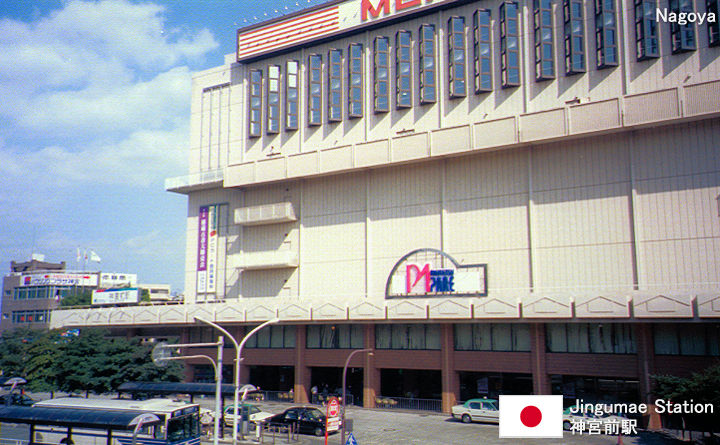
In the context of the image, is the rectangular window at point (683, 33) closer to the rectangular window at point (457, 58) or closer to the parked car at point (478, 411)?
the rectangular window at point (457, 58)

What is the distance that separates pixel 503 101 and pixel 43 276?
101 m

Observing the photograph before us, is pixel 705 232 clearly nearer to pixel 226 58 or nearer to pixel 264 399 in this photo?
pixel 264 399

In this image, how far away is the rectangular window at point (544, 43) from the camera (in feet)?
175

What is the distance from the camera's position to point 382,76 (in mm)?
61281

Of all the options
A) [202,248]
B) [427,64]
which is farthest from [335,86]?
[202,248]

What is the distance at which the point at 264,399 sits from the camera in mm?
63500

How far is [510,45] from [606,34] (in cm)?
809

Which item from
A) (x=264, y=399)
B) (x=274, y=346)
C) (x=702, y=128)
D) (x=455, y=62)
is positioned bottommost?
(x=264, y=399)

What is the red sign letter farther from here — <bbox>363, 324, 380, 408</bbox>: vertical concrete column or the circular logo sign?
the circular logo sign

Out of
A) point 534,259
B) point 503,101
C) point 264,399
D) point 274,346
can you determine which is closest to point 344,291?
point 274,346

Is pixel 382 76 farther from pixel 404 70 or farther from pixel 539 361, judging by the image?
pixel 539 361

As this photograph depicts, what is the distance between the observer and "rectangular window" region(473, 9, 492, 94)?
5597cm

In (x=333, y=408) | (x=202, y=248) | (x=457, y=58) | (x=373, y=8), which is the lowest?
(x=333, y=408)

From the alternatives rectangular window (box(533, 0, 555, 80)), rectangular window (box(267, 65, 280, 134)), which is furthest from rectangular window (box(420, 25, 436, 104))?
rectangular window (box(267, 65, 280, 134))
